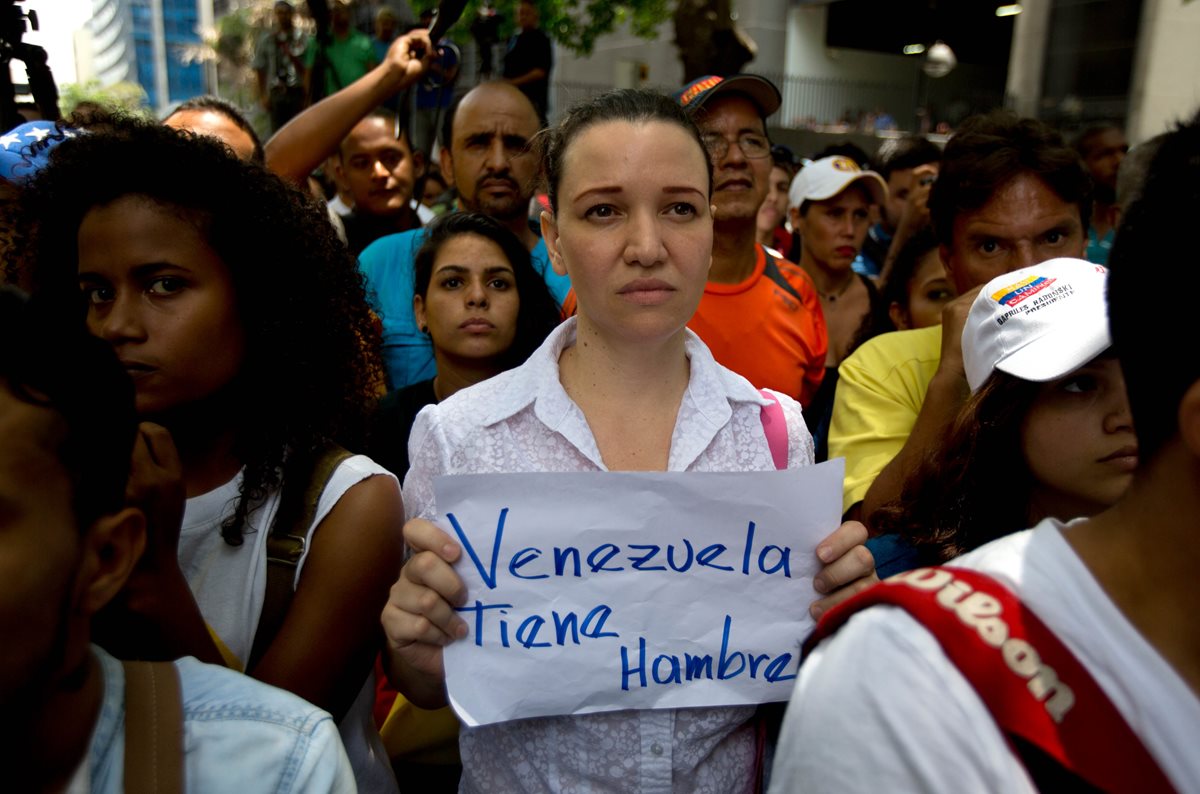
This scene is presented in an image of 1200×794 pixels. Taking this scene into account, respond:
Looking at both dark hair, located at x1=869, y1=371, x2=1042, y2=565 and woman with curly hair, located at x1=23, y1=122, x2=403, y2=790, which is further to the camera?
dark hair, located at x1=869, y1=371, x2=1042, y2=565

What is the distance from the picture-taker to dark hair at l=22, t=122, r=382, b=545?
168 centimetres

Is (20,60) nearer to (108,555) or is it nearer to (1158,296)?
(108,555)

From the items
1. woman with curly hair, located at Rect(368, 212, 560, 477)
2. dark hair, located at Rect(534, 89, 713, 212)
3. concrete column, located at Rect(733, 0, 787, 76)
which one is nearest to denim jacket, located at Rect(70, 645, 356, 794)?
dark hair, located at Rect(534, 89, 713, 212)

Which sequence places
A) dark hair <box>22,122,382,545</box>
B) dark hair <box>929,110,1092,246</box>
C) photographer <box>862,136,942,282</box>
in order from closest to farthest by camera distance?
dark hair <box>22,122,382,545</box> < dark hair <box>929,110,1092,246</box> < photographer <box>862,136,942,282</box>

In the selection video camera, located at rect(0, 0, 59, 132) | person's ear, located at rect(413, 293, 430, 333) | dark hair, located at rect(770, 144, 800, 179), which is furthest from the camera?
dark hair, located at rect(770, 144, 800, 179)

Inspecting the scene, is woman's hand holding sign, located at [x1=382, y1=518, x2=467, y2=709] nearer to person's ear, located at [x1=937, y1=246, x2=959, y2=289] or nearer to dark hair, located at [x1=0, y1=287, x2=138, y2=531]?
dark hair, located at [x1=0, y1=287, x2=138, y2=531]

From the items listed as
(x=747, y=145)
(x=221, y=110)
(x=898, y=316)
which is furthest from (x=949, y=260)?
(x=221, y=110)

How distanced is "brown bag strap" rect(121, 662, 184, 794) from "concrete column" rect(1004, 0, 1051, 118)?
19540 millimetres

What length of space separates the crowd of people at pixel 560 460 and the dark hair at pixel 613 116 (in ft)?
0.04

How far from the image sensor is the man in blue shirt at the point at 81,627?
98 centimetres

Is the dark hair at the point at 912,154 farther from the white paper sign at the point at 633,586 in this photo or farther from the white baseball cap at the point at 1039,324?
the white paper sign at the point at 633,586

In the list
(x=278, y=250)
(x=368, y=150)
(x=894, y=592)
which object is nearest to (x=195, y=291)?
(x=278, y=250)

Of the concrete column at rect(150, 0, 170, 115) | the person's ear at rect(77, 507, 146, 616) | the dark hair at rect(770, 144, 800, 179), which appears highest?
the concrete column at rect(150, 0, 170, 115)

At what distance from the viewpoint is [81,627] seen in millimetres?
1049
